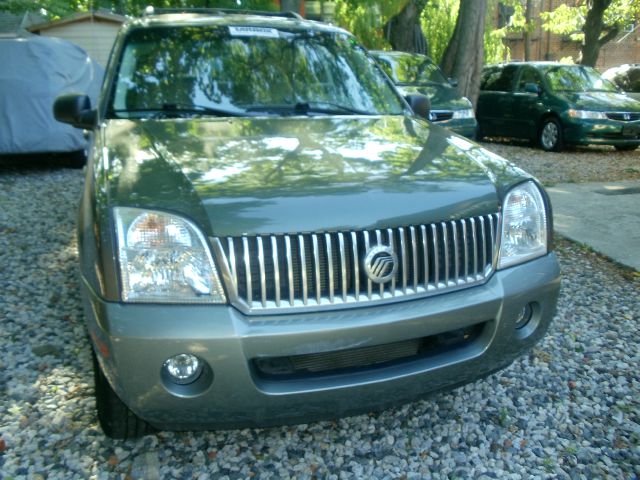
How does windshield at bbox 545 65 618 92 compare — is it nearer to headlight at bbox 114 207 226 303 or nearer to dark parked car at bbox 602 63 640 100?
dark parked car at bbox 602 63 640 100

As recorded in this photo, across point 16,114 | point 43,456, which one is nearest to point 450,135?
point 43,456

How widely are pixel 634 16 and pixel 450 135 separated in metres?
24.1

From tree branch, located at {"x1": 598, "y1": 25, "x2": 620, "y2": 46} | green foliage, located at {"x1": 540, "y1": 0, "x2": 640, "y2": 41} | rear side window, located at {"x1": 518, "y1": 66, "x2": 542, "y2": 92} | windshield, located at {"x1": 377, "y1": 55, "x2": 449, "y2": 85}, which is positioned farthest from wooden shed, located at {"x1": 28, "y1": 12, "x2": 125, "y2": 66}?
green foliage, located at {"x1": 540, "y1": 0, "x2": 640, "y2": 41}

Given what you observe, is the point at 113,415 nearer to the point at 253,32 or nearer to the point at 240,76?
the point at 240,76

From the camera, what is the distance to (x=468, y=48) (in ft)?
40.8

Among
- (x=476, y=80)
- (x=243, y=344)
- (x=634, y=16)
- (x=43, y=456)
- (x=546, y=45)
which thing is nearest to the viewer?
(x=243, y=344)

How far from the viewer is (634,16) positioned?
23.8 metres

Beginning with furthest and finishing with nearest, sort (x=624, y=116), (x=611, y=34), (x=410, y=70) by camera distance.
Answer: (x=611, y=34), (x=624, y=116), (x=410, y=70)

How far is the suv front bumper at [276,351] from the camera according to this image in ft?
7.15

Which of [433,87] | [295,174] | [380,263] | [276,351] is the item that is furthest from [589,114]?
[276,351]

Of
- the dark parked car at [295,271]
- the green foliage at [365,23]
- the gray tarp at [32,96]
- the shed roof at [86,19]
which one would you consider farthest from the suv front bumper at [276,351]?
the shed roof at [86,19]

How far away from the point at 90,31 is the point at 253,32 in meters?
19.0

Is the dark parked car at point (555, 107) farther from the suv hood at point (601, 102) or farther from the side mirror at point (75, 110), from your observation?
the side mirror at point (75, 110)

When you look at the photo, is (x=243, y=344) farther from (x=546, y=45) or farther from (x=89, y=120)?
(x=546, y=45)
